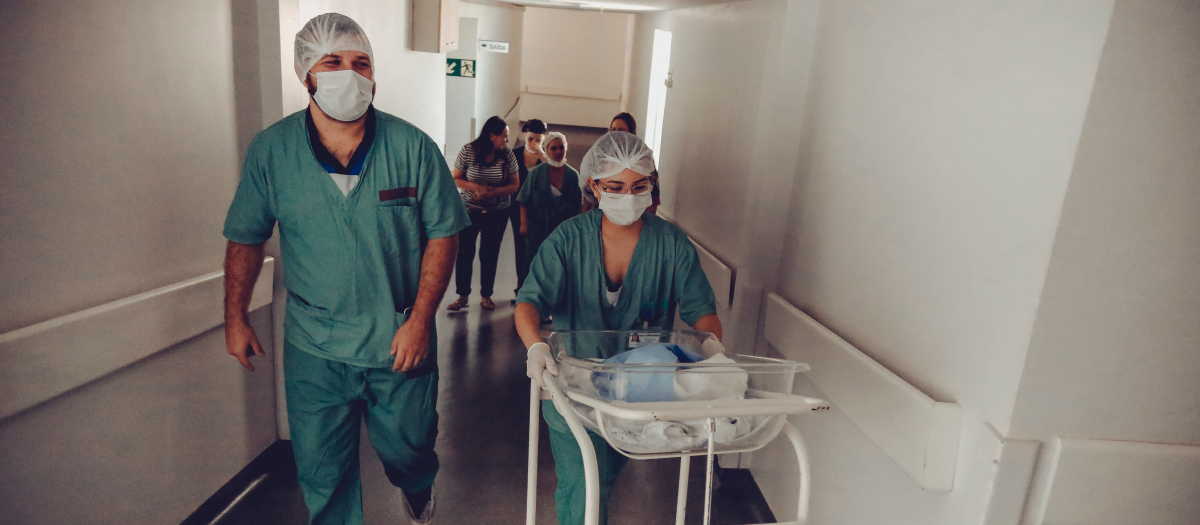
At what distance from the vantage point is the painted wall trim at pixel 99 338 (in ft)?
4.99

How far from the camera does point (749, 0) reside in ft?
9.70

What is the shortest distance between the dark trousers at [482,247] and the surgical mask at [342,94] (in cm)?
259

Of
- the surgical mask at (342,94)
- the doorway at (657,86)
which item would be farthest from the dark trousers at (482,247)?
the surgical mask at (342,94)

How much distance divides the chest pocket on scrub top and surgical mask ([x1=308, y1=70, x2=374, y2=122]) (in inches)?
9.2

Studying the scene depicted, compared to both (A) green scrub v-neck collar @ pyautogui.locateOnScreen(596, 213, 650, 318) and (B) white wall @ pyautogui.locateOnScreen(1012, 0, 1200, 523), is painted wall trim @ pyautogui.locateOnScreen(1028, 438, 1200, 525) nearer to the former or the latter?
(B) white wall @ pyautogui.locateOnScreen(1012, 0, 1200, 523)

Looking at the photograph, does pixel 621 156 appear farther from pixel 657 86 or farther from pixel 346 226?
pixel 657 86

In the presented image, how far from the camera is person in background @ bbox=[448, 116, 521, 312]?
4.46 metres

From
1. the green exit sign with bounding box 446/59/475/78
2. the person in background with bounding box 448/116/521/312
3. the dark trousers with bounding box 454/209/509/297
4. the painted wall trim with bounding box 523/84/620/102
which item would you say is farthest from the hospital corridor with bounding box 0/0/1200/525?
the painted wall trim with bounding box 523/84/620/102

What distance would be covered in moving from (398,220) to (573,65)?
14150 mm

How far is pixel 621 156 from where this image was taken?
75.5 inches

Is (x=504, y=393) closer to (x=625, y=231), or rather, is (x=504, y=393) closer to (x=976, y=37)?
(x=625, y=231)

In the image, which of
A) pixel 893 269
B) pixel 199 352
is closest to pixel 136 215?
pixel 199 352

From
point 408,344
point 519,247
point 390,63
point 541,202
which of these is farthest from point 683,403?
point 390,63

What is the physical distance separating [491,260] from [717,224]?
2.02 meters
